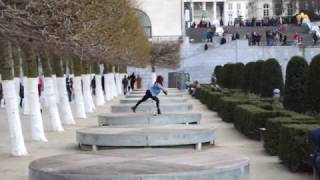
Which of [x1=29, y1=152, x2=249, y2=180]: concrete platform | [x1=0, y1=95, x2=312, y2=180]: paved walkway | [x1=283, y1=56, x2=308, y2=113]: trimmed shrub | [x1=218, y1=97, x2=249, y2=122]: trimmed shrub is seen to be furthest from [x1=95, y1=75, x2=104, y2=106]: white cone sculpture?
[x1=29, y1=152, x2=249, y2=180]: concrete platform

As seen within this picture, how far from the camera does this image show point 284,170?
14.2 m

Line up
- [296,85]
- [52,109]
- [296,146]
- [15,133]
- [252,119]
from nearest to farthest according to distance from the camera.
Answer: [296,146]
[15,133]
[252,119]
[296,85]
[52,109]

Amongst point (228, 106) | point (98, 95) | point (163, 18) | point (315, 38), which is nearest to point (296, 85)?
point (228, 106)

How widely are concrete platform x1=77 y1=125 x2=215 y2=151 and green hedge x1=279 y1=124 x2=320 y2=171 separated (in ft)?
11.0

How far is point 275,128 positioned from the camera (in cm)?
1560

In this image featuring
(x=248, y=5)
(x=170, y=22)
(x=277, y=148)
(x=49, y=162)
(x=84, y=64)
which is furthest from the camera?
(x=248, y=5)

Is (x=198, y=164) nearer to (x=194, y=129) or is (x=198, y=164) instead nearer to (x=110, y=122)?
(x=194, y=129)

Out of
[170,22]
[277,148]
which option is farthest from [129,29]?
[170,22]

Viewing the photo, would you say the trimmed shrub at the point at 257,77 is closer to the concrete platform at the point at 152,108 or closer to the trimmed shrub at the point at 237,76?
the trimmed shrub at the point at 237,76

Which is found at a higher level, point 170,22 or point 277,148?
point 170,22

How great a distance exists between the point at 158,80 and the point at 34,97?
11.8ft

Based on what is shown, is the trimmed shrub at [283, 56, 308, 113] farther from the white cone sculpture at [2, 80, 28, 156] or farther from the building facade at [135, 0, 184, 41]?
the building facade at [135, 0, 184, 41]

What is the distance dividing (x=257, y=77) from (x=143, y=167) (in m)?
21.0

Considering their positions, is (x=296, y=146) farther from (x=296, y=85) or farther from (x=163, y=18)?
(x=163, y=18)
